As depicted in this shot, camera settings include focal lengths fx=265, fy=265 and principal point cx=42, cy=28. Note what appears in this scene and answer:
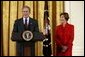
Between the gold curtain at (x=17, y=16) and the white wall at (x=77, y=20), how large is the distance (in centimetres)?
29

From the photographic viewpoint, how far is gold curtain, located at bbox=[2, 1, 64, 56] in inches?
270

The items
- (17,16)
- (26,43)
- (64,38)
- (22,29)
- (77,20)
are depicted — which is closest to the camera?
(26,43)

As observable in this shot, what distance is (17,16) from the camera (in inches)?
273

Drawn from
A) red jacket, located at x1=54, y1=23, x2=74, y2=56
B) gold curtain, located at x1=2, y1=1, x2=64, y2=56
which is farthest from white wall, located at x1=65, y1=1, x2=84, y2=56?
red jacket, located at x1=54, y1=23, x2=74, y2=56

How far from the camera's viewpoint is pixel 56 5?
23.2ft

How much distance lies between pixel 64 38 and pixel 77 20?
207 cm

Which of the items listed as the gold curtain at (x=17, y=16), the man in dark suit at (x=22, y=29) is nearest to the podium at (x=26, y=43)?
the man in dark suit at (x=22, y=29)

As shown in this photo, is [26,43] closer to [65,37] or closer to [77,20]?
[65,37]

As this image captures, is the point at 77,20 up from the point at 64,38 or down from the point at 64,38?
up

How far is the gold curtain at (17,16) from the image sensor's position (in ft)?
22.5

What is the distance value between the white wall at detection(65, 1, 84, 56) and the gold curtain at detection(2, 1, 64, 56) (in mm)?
292

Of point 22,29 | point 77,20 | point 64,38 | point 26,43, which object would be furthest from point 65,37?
point 77,20

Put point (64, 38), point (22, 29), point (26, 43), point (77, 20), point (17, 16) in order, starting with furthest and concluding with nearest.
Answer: point (77, 20) → point (17, 16) → point (64, 38) → point (22, 29) → point (26, 43)

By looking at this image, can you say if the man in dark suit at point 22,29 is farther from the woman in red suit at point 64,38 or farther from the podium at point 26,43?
the woman in red suit at point 64,38
